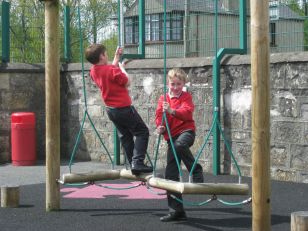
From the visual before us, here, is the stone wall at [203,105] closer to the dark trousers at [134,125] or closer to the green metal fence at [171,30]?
the dark trousers at [134,125]

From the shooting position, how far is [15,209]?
706cm

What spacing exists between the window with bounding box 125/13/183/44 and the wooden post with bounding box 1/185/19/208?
4867 mm

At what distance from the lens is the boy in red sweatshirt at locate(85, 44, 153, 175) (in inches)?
254

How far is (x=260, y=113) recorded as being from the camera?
474 centimetres

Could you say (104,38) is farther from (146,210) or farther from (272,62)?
(146,210)

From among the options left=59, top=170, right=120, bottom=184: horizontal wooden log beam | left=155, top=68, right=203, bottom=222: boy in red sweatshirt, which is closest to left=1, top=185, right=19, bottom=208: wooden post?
left=59, top=170, right=120, bottom=184: horizontal wooden log beam

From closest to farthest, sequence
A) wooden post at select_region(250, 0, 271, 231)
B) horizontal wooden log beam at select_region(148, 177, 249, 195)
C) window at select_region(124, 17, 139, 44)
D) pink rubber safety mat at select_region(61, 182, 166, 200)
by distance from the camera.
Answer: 1. wooden post at select_region(250, 0, 271, 231)
2. horizontal wooden log beam at select_region(148, 177, 249, 195)
3. pink rubber safety mat at select_region(61, 182, 166, 200)
4. window at select_region(124, 17, 139, 44)

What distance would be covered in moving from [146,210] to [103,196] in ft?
3.71

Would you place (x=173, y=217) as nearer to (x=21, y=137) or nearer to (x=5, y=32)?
(x=21, y=137)

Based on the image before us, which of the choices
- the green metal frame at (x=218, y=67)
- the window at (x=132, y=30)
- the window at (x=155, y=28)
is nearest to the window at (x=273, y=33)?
the green metal frame at (x=218, y=67)

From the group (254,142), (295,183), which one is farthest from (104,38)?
(254,142)

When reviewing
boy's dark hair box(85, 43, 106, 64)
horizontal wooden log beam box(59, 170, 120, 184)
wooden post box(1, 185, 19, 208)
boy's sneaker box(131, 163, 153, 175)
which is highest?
boy's dark hair box(85, 43, 106, 64)

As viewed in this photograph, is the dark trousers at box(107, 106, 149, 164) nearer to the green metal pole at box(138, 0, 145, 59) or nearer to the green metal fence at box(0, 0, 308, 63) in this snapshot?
the green metal fence at box(0, 0, 308, 63)

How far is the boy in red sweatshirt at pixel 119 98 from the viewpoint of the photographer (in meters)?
6.44
